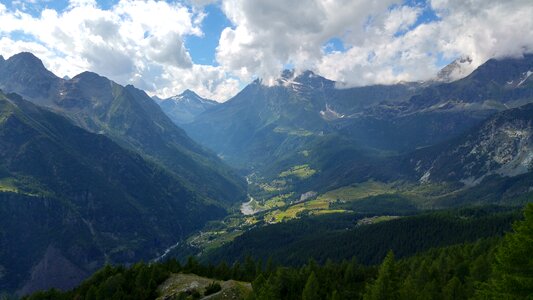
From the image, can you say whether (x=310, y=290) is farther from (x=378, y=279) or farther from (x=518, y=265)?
(x=518, y=265)

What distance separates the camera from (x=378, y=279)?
63312 millimetres

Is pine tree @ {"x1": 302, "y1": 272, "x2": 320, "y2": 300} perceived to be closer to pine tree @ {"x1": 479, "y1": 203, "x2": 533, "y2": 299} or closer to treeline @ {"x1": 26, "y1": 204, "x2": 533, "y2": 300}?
Answer: treeline @ {"x1": 26, "y1": 204, "x2": 533, "y2": 300}

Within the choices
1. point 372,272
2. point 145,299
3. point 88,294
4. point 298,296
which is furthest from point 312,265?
point 88,294

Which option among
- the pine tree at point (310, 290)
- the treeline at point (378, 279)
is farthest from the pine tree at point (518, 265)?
the pine tree at point (310, 290)

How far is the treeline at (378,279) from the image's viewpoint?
110 ft

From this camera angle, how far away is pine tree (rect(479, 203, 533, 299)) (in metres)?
32.5

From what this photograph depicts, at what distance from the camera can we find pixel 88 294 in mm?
97562

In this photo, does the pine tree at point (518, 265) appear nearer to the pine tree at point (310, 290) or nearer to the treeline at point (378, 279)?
the treeline at point (378, 279)

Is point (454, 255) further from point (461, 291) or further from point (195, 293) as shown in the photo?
point (195, 293)

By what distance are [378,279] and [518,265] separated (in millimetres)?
31557

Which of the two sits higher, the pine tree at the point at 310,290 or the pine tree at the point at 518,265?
the pine tree at the point at 518,265

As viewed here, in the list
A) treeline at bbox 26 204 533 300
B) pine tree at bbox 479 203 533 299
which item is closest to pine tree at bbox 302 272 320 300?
treeline at bbox 26 204 533 300

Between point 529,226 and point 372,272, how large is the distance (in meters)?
103

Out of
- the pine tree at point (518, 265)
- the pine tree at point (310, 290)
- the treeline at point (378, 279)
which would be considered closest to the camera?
the pine tree at point (518, 265)
